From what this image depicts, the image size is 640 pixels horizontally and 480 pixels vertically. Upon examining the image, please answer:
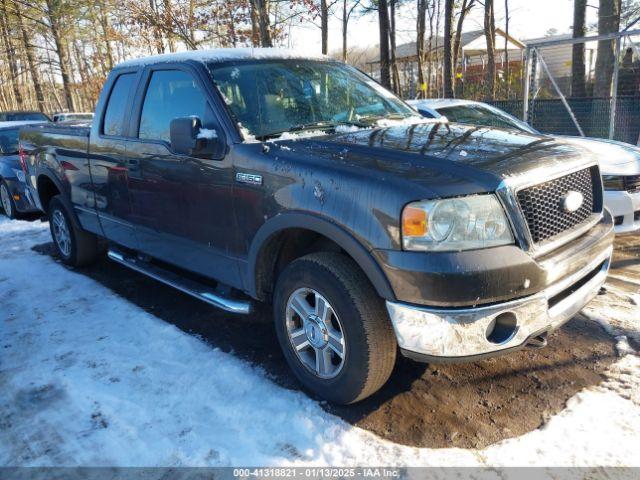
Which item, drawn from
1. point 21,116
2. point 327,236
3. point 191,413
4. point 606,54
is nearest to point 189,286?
point 191,413

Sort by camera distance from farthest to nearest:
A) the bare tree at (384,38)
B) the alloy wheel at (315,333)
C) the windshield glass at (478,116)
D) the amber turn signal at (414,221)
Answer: the bare tree at (384,38) → the windshield glass at (478,116) → the alloy wheel at (315,333) → the amber turn signal at (414,221)

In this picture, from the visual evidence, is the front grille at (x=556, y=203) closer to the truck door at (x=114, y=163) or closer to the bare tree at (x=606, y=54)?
the truck door at (x=114, y=163)


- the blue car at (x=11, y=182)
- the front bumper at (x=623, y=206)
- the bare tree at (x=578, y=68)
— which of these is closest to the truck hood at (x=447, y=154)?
the front bumper at (x=623, y=206)

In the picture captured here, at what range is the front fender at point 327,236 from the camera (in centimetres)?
252

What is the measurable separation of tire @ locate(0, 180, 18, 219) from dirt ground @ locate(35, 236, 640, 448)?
19.2 feet

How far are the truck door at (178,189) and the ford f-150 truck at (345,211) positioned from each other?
0.05 feet

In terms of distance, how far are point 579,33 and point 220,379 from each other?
16550 millimetres

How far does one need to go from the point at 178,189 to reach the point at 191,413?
1.55m

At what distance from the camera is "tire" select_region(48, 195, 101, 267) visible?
5.58 metres

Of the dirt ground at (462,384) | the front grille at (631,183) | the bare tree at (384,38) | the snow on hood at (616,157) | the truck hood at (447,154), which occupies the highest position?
the bare tree at (384,38)

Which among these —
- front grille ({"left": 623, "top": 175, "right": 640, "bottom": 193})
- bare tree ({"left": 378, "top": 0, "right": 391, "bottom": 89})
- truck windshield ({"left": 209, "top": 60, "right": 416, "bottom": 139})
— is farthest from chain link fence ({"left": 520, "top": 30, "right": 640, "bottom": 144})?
truck windshield ({"left": 209, "top": 60, "right": 416, "bottom": 139})

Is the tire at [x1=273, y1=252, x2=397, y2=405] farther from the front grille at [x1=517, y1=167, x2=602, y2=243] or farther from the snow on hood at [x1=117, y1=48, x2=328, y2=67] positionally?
the snow on hood at [x1=117, y1=48, x2=328, y2=67]

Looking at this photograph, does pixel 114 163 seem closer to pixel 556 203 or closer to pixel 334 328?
pixel 334 328

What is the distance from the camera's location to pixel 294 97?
3.59 metres
